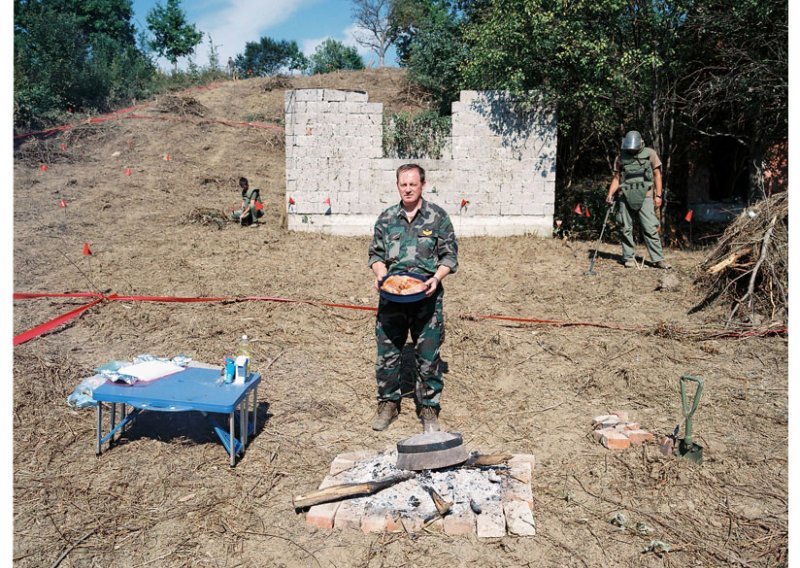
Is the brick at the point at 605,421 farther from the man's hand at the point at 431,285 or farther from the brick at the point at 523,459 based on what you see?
the man's hand at the point at 431,285

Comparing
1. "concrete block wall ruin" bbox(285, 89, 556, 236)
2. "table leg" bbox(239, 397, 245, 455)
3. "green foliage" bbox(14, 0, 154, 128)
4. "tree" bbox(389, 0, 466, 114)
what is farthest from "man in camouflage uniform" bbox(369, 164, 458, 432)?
"green foliage" bbox(14, 0, 154, 128)

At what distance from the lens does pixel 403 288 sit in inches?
162

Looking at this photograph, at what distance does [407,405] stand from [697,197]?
11435 millimetres

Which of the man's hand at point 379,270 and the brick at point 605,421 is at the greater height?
the man's hand at point 379,270

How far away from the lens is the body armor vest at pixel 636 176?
8.51 metres

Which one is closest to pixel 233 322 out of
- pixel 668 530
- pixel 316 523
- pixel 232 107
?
pixel 316 523

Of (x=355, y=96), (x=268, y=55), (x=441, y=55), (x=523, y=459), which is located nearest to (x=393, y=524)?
(x=523, y=459)

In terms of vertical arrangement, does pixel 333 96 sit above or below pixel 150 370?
above

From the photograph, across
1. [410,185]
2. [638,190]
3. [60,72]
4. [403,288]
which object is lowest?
[403,288]

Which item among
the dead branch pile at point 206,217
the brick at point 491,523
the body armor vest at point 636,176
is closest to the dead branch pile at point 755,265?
the body armor vest at point 636,176

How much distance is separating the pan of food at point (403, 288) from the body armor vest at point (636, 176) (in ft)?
18.4

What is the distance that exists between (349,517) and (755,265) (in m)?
5.63

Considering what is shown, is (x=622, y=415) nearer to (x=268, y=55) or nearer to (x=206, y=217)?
(x=206, y=217)

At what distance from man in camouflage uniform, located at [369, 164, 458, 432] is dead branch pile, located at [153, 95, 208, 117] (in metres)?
16.2
